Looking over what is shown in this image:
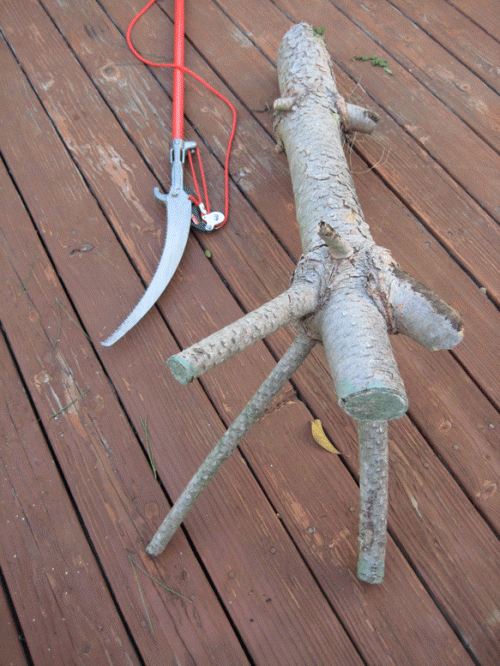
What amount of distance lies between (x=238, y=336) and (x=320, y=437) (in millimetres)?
Result: 549

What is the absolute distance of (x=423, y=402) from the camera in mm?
1159

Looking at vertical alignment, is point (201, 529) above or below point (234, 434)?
below

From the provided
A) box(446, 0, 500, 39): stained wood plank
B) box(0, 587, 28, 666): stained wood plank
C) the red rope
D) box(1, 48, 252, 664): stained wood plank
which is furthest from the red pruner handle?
box(0, 587, 28, 666): stained wood plank

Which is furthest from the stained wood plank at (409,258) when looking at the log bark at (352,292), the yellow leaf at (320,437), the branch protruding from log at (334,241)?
the branch protruding from log at (334,241)

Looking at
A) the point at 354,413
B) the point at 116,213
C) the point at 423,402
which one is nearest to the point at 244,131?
the point at 116,213

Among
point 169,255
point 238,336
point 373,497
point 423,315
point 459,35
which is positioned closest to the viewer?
point 238,336

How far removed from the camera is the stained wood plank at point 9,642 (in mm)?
924

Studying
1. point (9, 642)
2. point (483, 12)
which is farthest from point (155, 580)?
point (483, 12)

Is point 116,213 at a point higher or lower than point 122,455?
higher

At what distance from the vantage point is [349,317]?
766mm

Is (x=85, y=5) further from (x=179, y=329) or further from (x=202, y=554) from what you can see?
(x=202, y=554)

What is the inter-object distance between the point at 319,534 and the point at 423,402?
0.39 meters

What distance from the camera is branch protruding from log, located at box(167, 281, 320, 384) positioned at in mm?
606

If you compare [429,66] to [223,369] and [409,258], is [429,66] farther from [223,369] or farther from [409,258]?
[223,369]
